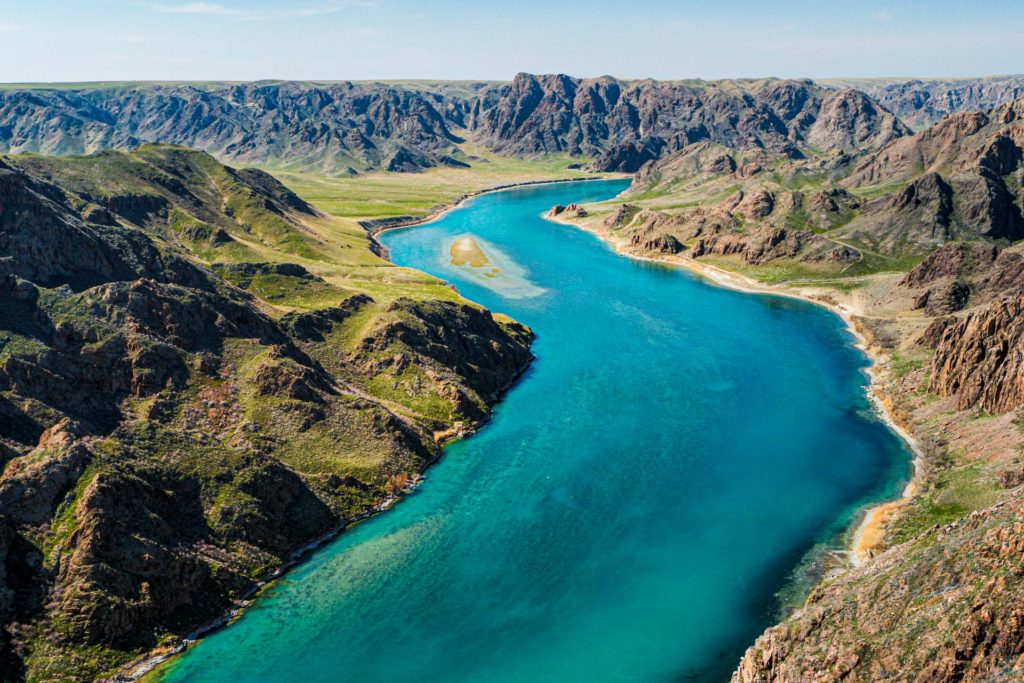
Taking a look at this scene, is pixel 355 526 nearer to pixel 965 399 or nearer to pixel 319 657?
pixel 319 657

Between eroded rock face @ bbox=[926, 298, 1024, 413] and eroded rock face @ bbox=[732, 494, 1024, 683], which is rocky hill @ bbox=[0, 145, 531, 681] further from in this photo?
eroded rock face @ bbox=[926, 298, 1024, 413]

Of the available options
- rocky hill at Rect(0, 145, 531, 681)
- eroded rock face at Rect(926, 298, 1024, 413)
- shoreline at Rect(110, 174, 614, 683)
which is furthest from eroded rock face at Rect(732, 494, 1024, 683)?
rocky hill at Rect(0, 145, 531, 681)

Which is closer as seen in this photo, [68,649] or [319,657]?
[68,649]

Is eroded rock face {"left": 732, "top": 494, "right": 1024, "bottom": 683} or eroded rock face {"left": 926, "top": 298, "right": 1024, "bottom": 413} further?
eroded rock face {"left": 926, "top": 298, "right": 1024, "bottom": 413}

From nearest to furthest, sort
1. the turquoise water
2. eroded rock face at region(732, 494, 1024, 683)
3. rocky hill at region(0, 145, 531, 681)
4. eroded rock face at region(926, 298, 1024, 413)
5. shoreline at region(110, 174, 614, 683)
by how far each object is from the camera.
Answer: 1. eroded rock face at region(732, 494, 1024, 683)
2. shoreline at region(110, 174, 614, 683)
3. rocky hill at region(0, 145, 531, 681)
4. the turquoise water
5. eroded rock face at region(926, 298, 1024, 413)

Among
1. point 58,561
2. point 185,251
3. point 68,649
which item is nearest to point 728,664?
point 68,649

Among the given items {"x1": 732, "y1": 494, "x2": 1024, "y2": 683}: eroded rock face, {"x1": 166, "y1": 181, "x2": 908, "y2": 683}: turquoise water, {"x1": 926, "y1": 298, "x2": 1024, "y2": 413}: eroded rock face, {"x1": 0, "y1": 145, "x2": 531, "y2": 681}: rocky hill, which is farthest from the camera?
{"x1": 926, "y1": 298, "x2": 1024, "y2": 413}: eroded rock face
